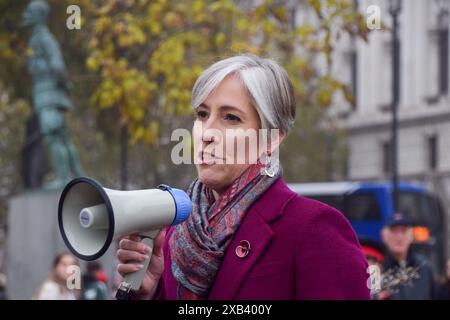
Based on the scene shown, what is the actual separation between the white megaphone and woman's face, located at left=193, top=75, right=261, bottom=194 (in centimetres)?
17

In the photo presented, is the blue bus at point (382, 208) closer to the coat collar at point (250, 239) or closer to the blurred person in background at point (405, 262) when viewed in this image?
the blurred person in background at point (405, 262)

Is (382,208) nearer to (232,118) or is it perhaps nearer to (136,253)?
(232,118)

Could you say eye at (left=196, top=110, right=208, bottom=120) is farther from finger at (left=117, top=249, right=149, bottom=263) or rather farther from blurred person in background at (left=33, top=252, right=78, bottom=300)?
blurred person in background at (left=33, top=252, right=78, bottom=300)

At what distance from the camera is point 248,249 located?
3.01 meters

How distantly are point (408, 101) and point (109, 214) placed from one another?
50.2 meters

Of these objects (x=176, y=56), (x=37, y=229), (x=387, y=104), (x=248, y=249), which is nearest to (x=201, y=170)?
(x=248, y=249)

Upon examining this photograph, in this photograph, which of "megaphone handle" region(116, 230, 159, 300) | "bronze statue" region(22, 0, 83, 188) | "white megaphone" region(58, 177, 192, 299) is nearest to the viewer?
"white megaphone" region(58, 177, 192, 299)

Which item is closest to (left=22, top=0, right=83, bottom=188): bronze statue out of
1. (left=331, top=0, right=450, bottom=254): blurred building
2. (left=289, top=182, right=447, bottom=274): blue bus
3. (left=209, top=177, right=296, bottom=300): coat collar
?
(left=289, top=182, right=447, bottom=274): blue bus

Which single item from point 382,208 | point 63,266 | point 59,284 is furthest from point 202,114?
point 382,208

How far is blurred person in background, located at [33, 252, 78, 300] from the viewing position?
997 centimetres

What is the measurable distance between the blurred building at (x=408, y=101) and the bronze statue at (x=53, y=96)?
30.3m

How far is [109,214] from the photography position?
274cm

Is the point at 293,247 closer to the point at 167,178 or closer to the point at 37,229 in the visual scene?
the point at 37,229

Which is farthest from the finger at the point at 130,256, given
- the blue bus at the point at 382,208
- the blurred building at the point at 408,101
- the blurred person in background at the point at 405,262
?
the blurred building at the point at 408,101
